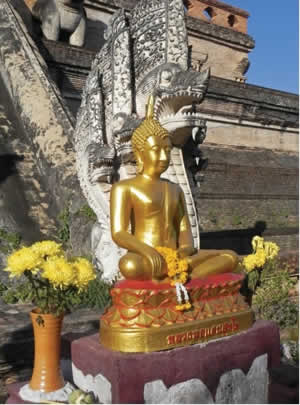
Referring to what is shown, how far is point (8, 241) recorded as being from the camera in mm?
5570

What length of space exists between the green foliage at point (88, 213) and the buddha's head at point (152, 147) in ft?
7.54

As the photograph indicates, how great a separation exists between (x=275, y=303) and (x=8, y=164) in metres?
4.25

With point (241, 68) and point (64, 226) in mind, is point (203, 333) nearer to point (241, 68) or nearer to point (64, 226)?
point (64, 226)

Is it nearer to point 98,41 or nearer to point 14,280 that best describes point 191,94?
point 14,280

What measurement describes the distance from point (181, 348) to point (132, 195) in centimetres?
112

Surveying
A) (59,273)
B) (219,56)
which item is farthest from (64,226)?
(219,56)

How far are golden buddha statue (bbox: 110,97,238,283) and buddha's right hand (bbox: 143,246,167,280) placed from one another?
0.50 ft

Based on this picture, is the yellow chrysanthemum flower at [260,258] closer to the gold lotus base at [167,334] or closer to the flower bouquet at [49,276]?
the gold lotus base at [167,334]

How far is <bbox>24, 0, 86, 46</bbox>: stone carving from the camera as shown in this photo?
11.7 metres

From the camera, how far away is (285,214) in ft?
33.2

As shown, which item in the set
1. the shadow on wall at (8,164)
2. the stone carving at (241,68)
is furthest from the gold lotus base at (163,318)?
the stone carving at (241,68)

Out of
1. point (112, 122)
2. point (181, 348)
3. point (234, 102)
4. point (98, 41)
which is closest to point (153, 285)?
point (181, 348)

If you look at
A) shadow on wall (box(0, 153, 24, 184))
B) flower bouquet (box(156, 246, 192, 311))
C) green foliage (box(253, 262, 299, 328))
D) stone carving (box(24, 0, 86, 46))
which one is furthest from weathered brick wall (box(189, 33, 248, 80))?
flower bouquet (box(156, 246, 192, 311))

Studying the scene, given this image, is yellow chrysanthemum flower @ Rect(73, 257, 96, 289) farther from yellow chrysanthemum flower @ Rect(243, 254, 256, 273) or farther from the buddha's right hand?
yellow chrysanthemum flower @ Rect(243, 254, 256, 273)
